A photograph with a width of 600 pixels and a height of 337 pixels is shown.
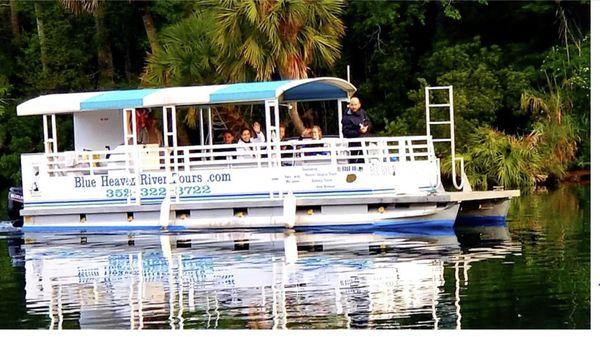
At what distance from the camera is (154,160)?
1101 inches

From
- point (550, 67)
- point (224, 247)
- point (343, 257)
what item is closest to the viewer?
point (343, 257)

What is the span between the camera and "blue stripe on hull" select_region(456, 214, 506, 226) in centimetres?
2642

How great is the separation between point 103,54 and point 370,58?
9015mm

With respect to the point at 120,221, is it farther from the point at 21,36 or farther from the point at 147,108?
the point at 21,36

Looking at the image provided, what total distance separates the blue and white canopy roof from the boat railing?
890 mm

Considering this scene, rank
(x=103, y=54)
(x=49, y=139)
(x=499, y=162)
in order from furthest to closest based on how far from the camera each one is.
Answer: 1. (x=103, y=54)
2. (x=499, y=162)
3. (x=49, y=139)

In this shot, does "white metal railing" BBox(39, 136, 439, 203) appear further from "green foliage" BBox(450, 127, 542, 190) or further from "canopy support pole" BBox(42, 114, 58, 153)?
"green foliage" BBox(450, 127, 542, 190)

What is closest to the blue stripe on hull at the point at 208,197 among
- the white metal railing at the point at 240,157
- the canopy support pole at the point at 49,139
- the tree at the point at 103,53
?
the white metal railing at the point at 240,157

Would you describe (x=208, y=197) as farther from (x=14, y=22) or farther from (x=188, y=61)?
(x=14, y=22)

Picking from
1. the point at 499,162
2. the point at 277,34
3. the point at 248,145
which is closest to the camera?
the point at 248,145

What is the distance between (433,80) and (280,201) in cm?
1892

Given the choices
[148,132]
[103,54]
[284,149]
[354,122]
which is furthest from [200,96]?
[103,54]

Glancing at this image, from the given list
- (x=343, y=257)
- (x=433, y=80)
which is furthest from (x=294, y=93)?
(x=433, y=80)

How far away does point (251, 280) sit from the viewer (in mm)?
18750
